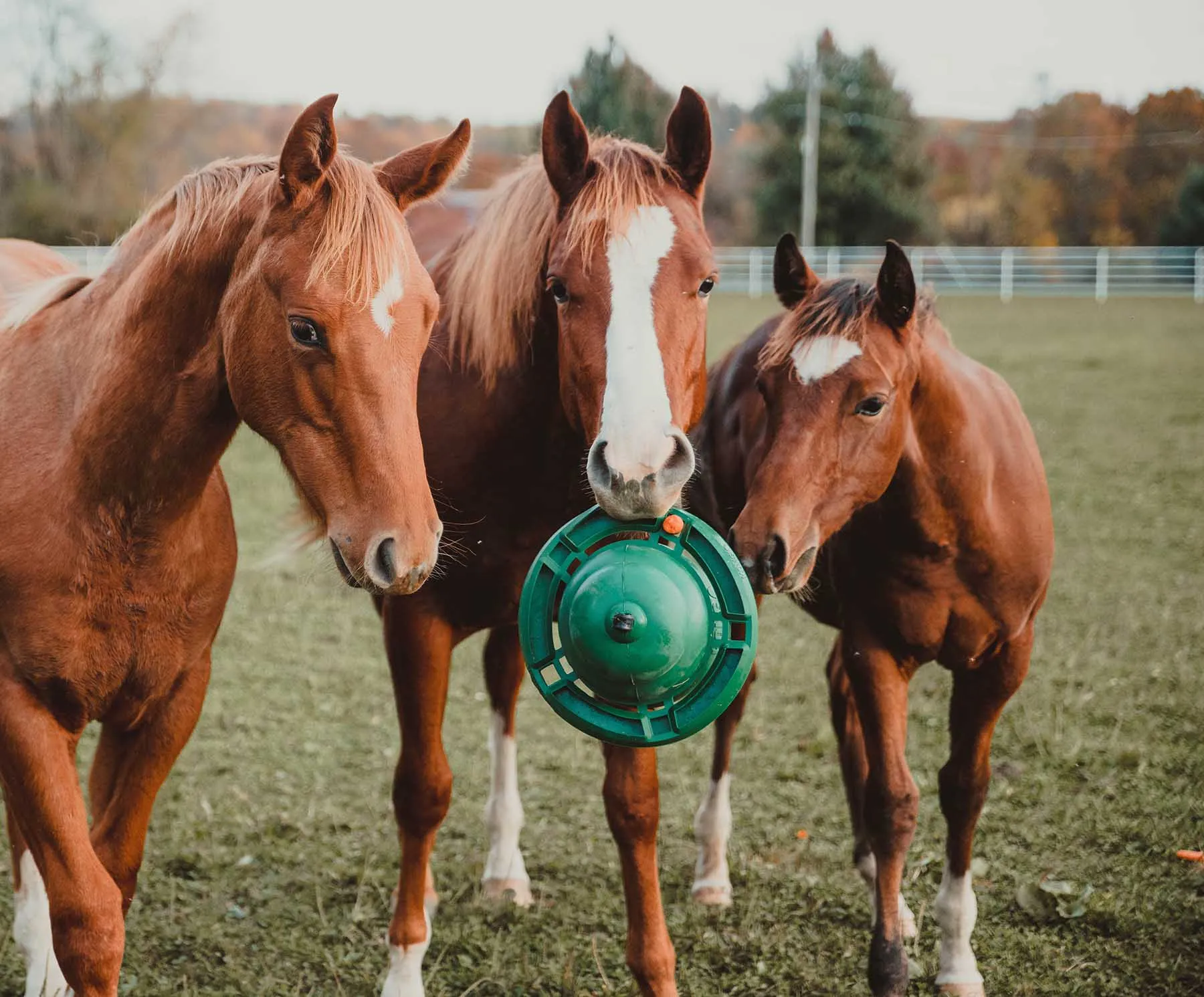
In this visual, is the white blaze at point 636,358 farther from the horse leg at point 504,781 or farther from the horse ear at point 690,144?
the horse leg at point 504,781

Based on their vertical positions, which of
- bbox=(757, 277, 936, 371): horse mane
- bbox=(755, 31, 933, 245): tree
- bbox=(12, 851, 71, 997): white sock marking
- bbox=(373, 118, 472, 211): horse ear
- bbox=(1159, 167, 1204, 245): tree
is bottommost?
bbox=(12, 851, 71, 997): white sock marking

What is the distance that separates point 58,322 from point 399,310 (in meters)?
1.01

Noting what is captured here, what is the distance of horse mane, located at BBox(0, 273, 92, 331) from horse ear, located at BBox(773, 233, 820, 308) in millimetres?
1979

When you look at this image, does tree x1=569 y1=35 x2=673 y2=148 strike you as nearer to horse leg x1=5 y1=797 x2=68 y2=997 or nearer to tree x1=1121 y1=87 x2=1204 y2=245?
tree x1=1121 y1=87 x2=1204 y2=245

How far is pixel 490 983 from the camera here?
11.4 feet

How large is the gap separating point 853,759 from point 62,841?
263 centimetres

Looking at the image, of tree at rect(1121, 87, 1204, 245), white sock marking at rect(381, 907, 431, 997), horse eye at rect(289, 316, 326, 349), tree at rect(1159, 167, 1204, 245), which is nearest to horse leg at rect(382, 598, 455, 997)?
white sock marking at rect(381, 907, 431, 997)

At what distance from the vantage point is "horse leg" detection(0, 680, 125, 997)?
2500mm

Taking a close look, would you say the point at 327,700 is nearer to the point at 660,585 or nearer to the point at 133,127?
the point at 660,585

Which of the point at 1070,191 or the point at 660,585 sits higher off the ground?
the point at 1070,191

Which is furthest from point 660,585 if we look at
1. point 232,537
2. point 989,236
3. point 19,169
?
point 989,236

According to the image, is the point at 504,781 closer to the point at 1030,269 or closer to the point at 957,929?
the point at 957,929

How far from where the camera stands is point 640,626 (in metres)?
2.58

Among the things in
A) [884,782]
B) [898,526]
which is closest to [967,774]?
[884,782]
